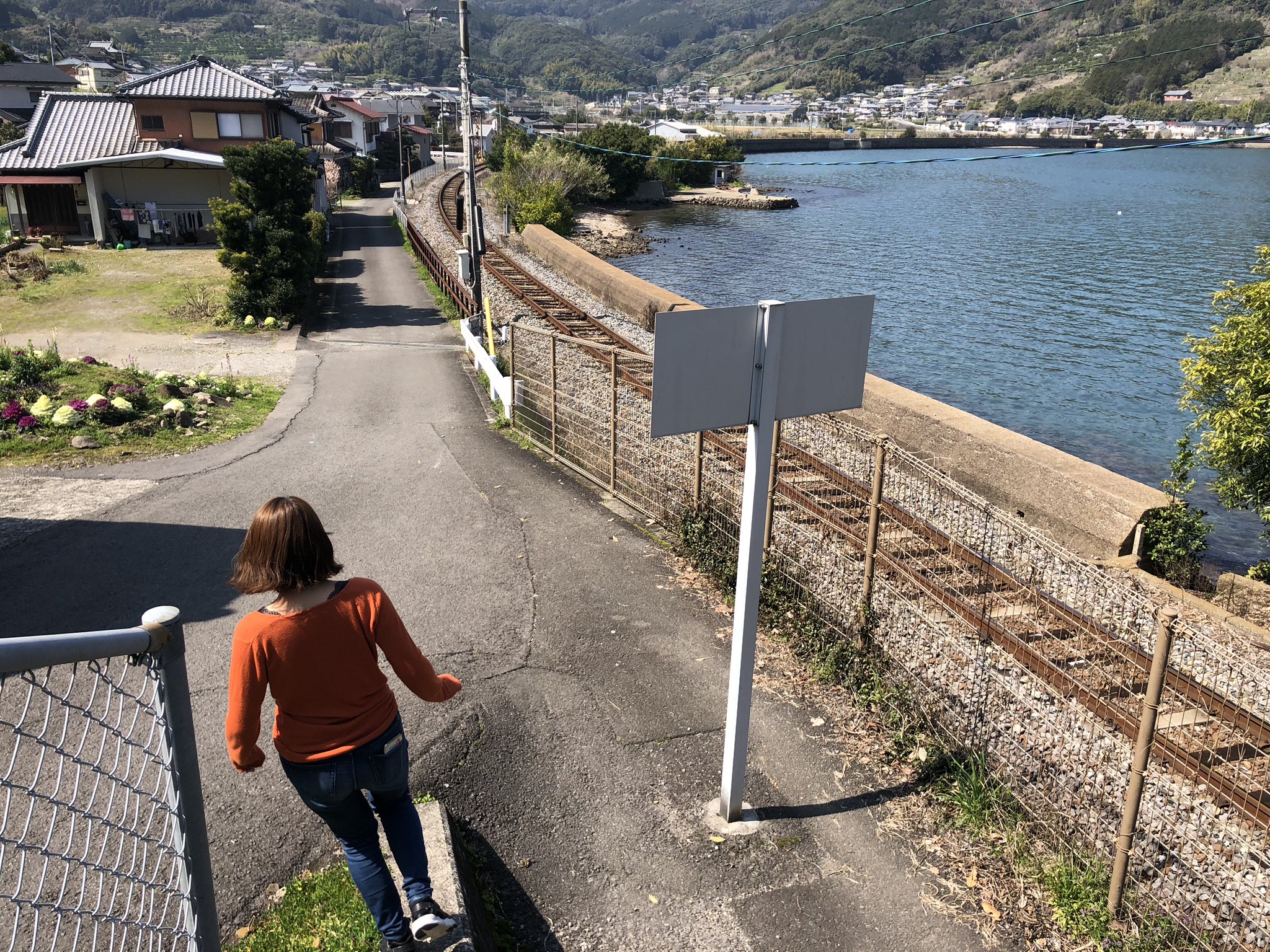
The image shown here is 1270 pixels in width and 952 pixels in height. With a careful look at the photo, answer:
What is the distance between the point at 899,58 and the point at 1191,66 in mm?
39577

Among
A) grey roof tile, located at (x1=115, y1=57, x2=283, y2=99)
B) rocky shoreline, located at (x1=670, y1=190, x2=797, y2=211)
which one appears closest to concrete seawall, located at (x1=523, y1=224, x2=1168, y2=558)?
grey roof tile, located at (x1=115, y1=57, x2=283, y2=99)

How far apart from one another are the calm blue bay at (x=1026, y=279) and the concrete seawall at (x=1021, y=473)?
4947mm

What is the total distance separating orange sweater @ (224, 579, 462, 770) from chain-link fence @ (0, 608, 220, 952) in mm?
316

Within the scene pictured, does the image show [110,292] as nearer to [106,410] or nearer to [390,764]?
[106,410]

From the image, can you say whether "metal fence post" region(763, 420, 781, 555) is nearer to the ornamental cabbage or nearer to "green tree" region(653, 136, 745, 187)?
the ornamental cabbage

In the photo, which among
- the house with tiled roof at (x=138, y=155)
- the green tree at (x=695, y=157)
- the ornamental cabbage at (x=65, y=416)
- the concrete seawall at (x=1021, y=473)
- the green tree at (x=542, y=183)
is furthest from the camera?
the green tree at (x=695, y=157)

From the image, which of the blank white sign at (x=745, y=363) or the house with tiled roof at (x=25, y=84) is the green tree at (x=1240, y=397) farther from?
the house with tiled roof at (x=25, y=84)

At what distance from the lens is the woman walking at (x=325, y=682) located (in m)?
3.24

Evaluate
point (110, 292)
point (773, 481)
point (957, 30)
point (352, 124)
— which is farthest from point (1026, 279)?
point (352, 124)

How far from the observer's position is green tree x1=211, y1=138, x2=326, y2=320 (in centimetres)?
2319

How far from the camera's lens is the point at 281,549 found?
320 cm

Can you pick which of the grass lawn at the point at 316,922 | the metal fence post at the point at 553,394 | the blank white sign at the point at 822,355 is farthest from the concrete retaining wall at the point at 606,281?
the grass lawn at the point at 316,922

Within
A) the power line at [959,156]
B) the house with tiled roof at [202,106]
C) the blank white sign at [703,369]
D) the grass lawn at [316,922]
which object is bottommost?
the grass lawn at [316,922]

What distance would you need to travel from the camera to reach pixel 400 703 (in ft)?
20.0
